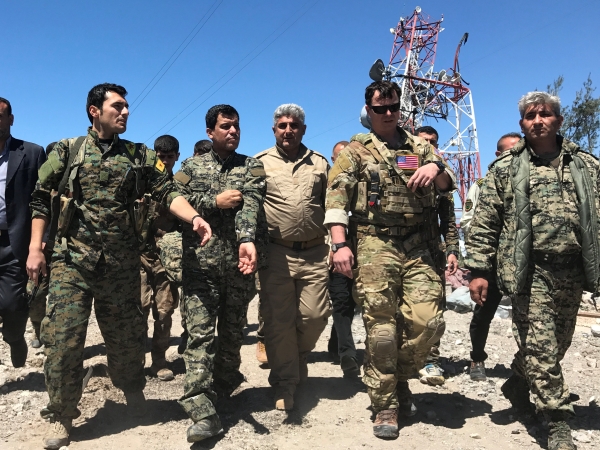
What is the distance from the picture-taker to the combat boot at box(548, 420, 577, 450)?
3020 millimetres

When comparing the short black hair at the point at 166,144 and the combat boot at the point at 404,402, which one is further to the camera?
the short black hair at the point at 166,144

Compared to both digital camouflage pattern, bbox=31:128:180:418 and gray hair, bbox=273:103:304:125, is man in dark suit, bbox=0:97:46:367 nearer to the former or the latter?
digital camouflage pattern, bbox=31:128:180:418

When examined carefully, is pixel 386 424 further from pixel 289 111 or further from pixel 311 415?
pixel 289 111

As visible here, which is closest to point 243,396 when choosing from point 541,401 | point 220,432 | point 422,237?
point 220,432

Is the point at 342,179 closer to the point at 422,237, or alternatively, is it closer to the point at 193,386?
the point at 422,237

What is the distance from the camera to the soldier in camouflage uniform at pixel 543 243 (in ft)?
10.3

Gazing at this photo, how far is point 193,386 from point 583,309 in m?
7.39

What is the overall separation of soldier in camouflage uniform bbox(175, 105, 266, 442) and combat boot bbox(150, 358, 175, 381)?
0.98 metres

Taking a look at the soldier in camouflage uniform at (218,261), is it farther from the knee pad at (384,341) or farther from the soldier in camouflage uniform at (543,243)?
the soldier in camouflage uniform at (543,243)

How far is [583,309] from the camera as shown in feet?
27.0

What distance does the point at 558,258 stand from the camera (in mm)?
3234

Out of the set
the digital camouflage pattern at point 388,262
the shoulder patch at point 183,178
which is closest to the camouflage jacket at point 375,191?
the digital camouflage pattern at point 388,262

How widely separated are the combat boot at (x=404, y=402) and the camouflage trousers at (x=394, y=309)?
0.37 feet

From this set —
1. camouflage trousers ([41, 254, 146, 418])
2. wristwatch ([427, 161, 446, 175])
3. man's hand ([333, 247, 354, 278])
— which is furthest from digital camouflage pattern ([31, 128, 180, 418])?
wristwatch ([427, 161, 446, 175])
